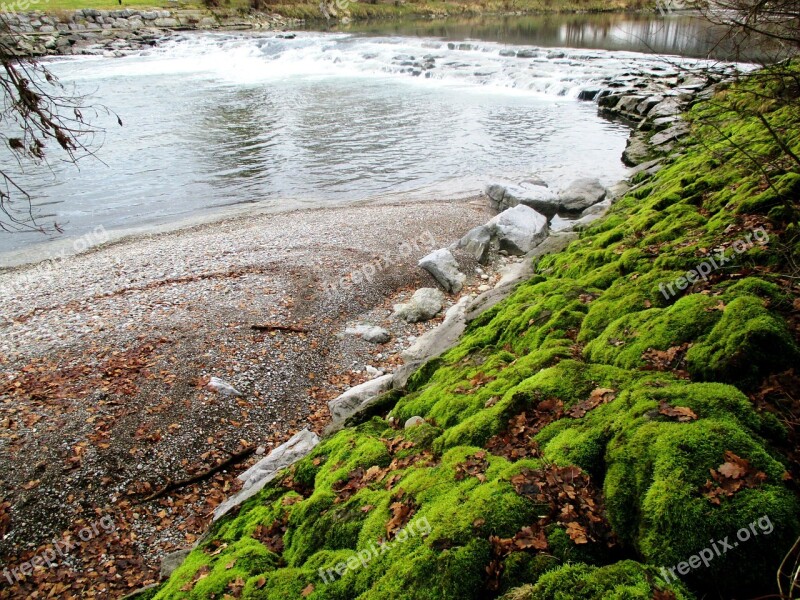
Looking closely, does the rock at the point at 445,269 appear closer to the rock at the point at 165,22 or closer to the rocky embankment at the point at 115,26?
the rocky embankment at the point at 115,26

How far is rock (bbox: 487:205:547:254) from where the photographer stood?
46.2ft

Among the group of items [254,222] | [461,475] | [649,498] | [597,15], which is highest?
[597,15]

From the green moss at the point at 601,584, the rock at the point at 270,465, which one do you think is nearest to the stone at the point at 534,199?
the rock at the point at 270,465

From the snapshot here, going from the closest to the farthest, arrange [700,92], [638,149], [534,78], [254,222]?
[254,222]
[638,149]
[700,92]
[534,78]

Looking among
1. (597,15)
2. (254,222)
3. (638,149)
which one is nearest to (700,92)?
(638,149)

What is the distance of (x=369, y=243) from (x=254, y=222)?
5.35 meters

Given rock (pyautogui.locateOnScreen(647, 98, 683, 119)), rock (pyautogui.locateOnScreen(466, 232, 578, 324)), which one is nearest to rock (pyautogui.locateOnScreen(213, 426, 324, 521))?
rock (pyautogui.locateOnScreen(466, 232, 578, 324))

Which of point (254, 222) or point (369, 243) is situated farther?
point (254, 222)

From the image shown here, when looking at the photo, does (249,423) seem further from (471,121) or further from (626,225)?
(471,121)

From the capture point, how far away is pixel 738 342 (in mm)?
4195

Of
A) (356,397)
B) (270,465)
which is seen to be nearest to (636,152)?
(356,397)

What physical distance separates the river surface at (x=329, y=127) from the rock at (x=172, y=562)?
28.2ft

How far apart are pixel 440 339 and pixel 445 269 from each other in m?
3.90

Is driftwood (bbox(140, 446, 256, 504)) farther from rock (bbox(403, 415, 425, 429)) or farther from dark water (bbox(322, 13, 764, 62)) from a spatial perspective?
dark water (bbox(322, 13, 764, 62))
